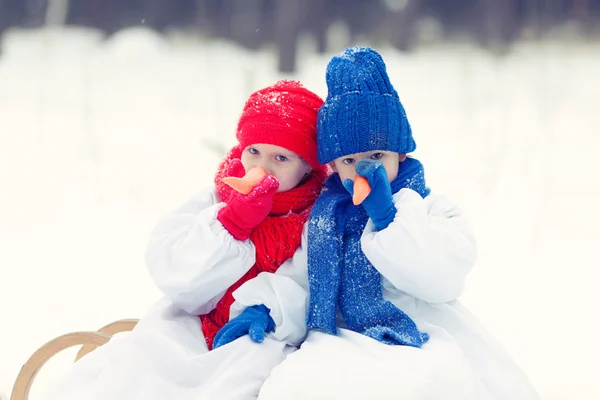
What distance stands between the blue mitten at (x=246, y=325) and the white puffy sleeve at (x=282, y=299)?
0.01 meters

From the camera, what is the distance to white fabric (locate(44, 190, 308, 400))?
3.71ft

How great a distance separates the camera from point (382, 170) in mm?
1176

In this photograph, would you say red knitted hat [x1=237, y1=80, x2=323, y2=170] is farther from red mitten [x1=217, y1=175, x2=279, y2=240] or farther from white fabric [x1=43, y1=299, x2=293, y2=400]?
white fabric [x1=43, y1=299, x2=293, y2=400]

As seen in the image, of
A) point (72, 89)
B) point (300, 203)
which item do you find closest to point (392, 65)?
point (72, 89)

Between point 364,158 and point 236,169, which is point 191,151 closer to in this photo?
point 236,169

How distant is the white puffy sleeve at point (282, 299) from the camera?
3.99 feet

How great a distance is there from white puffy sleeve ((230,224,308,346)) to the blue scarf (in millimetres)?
28

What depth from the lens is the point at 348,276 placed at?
1.23 m

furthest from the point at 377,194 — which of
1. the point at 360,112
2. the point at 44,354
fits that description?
the point at 44,354

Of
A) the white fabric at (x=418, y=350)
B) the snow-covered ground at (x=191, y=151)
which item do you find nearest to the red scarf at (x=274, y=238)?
the white fabric at (x=418, y=350)

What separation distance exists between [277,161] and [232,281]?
223 mm

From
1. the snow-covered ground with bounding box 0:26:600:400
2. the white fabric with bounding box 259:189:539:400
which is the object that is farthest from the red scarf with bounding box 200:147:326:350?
the snow-covered ground with bounding box 0:26:600:400

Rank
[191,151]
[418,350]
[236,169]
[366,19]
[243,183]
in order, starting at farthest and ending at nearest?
[191,151]
[366,19]
[236,169]
[243,183]
[418,350]

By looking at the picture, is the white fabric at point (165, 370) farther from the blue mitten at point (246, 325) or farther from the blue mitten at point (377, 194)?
the blue mitten at point (377, 194)
